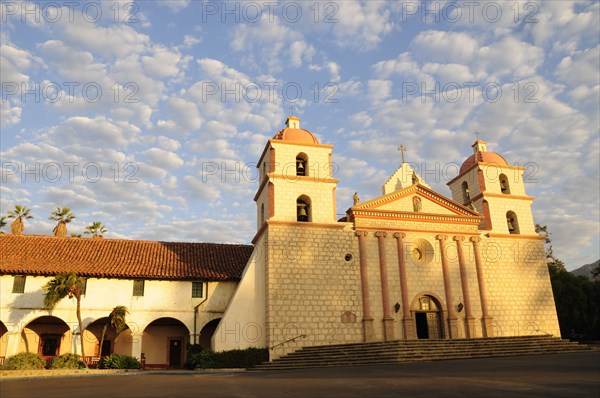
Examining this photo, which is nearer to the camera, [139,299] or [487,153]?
[139,299]

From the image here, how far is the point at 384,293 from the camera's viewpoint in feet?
83.5

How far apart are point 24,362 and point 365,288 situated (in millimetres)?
16645

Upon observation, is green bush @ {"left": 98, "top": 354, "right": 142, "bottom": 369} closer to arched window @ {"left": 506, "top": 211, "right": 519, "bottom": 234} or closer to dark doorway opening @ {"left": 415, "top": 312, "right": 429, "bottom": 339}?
dark doorway opening @ {"left": 415, "top": 312, "right": 429, "bottom": 339}

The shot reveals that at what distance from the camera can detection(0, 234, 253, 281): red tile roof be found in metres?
26.2

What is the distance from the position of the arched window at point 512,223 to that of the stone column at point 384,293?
371 inches

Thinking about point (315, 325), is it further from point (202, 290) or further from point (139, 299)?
point (139, 299)

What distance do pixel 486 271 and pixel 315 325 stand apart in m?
11.0

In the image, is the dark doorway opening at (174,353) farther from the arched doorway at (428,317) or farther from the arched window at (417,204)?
the arched window at (417,204)

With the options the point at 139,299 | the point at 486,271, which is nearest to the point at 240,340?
the point at 139,299

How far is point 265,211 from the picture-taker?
87.9 ft

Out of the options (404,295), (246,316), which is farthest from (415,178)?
(246,316)

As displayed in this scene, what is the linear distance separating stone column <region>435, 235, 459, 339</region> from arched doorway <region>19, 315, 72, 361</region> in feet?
69.2

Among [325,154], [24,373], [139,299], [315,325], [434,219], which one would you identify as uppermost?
[325,154]

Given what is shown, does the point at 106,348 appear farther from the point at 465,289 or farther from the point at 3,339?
the point at 465,289
